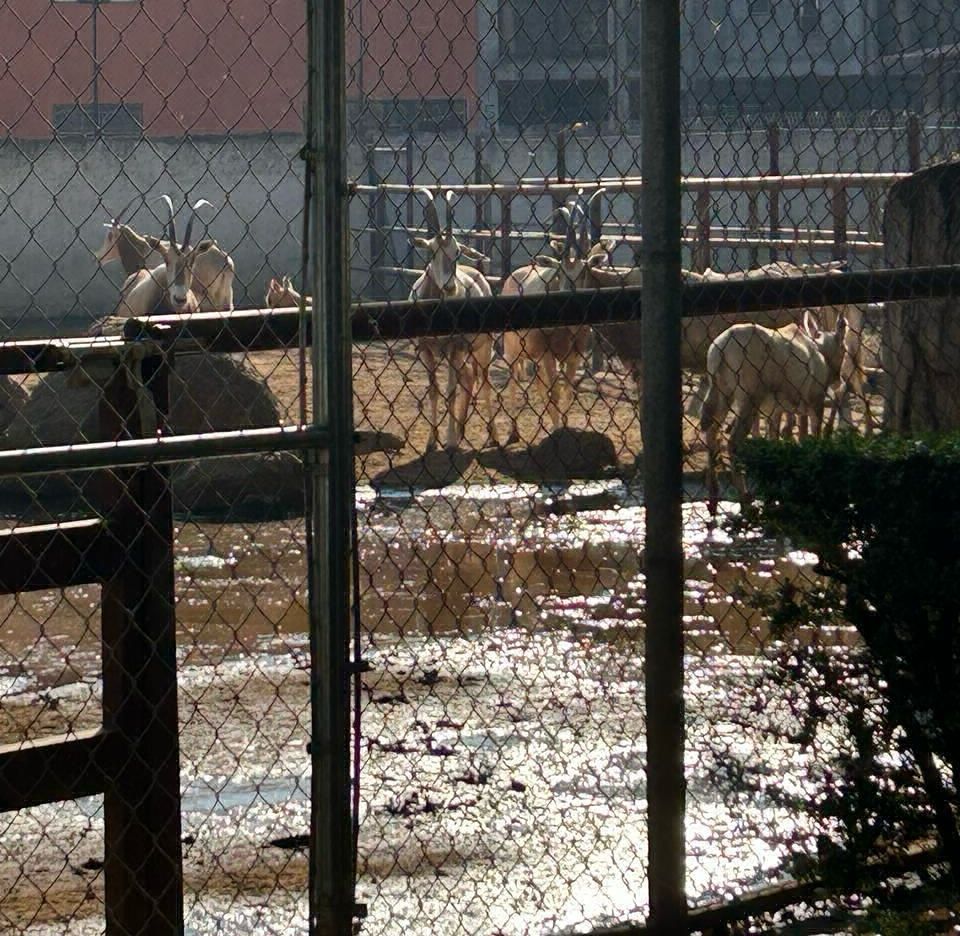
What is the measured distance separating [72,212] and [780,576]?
16139mm

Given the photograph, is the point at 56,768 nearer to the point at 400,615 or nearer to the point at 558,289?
the point at 400,615

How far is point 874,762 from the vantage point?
11.4ft

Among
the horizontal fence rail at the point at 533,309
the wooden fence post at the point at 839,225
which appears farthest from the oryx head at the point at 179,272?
the horizontal fence rail at the point at 533,309

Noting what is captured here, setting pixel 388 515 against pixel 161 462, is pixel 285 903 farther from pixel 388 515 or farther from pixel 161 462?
pixel 388 515

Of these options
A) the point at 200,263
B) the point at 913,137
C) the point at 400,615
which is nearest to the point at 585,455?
the point at 400,615

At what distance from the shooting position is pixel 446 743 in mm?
5086

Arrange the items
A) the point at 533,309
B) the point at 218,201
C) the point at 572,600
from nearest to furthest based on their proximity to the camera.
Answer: the point at 533,309, the point at 572,600, the point at 218,201

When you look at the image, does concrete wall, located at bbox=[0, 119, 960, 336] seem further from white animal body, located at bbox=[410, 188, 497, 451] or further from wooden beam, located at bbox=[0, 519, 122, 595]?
wooden beam, located at bbox=[0, 519, 122, 595]

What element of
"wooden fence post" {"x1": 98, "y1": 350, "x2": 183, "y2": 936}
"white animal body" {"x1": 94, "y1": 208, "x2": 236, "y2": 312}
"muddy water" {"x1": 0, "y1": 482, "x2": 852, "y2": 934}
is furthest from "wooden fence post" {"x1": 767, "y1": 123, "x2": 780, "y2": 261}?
"wooden fence post" {"x1": 98, "y1": 350, "x2": 183, "y2": 936}

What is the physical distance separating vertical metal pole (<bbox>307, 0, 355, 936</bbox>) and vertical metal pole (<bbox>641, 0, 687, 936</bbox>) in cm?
69

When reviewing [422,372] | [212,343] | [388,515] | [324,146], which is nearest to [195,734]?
[212,343]

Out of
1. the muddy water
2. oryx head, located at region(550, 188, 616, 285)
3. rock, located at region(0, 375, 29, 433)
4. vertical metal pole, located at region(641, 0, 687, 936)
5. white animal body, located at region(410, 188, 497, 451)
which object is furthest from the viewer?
oryx head, located at region(550, 188, 616, 285)

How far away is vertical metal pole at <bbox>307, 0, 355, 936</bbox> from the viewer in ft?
9.50

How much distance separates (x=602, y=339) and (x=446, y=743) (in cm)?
842
